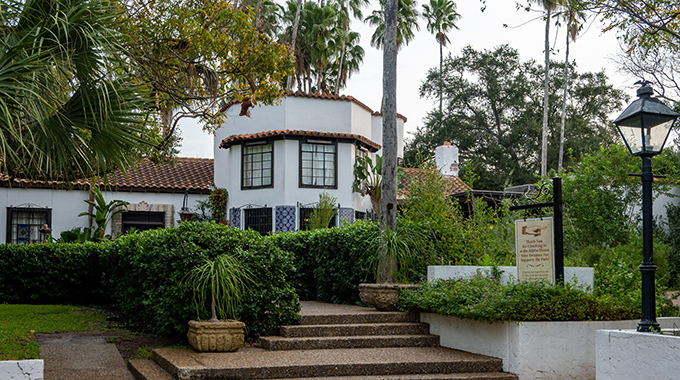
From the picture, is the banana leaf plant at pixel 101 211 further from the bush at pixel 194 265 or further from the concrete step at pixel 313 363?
the concrete step at pixel 313 363


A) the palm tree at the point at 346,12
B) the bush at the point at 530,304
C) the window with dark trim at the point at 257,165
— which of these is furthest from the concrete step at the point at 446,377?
the palm tree at the point at 346,12

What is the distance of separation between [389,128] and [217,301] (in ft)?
13.9

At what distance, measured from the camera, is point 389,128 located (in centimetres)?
1026

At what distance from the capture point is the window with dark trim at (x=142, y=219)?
2170 cm

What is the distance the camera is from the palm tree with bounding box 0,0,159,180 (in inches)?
268

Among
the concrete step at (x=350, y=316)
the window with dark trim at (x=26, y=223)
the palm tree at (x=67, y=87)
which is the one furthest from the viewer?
the window with dark trim at (x=26, y=223)

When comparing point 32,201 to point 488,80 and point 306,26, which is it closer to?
point 306,26

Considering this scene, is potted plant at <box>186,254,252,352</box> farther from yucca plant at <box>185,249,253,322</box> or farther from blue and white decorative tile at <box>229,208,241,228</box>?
blue and white decorative tile at <box>229,208,241,228</box>

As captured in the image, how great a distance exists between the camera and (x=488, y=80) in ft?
123

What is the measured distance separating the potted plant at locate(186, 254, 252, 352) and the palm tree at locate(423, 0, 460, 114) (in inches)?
1235

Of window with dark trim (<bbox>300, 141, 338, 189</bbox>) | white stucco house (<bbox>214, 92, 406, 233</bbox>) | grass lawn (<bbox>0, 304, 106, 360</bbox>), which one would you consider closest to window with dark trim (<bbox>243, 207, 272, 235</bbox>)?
white stucco house (<bbox>214, 92, 406, 233</bbox>)

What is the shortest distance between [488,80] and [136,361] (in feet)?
109

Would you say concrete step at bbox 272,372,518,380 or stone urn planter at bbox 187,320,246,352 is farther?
stone urn planter at bbox 187,320,246,352

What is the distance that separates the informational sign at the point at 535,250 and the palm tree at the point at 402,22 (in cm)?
2565
